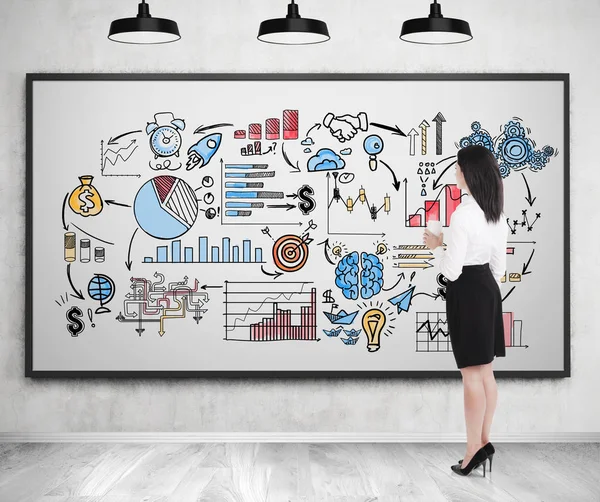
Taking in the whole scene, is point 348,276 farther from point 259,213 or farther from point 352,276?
point 259,213

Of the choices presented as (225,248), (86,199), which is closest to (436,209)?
(225,248)

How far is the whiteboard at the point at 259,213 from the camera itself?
3.87 m

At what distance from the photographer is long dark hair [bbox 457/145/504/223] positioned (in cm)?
329

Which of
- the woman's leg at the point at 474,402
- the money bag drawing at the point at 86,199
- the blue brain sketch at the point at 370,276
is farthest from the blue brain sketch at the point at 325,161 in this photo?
the woman's leg at the point at 474,402

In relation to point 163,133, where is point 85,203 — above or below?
below

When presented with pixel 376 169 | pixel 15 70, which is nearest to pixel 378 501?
pixel 376 169

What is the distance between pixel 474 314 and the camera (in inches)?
129

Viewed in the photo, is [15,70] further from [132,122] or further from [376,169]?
[376,169]

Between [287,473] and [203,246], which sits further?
[203,246]

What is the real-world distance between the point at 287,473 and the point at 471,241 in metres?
1.41

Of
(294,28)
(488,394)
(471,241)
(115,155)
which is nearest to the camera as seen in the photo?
(294,28)

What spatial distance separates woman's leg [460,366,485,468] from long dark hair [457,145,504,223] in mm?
727

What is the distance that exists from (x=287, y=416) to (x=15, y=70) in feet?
7.96

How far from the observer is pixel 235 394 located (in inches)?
155
